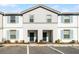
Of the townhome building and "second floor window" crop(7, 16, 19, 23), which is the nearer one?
the townhome building

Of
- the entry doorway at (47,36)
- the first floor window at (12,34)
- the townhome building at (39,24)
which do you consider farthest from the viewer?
the first floor window at (12,34)

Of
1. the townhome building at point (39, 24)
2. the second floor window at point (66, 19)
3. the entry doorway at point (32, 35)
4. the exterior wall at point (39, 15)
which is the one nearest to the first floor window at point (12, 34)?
the townhome building at point (39, 24)

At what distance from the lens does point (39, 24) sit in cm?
1939

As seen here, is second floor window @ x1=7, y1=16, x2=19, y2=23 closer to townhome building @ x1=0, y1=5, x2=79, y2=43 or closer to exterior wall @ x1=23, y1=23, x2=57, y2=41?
townhome building @ x1=0, y1=5, x2=79, y2=43

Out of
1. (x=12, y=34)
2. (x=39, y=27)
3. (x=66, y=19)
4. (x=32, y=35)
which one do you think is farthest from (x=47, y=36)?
(x=12, y=34)

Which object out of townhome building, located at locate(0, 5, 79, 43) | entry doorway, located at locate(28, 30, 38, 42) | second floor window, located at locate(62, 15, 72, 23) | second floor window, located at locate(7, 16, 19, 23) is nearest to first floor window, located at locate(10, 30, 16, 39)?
townhome building, located at locate(0, 5, 79, 43)

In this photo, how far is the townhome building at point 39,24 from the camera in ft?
62.9

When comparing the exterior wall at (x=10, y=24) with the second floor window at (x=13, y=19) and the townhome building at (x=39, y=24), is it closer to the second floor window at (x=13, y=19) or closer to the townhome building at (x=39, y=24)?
the townhome building at (x=39, y=24)

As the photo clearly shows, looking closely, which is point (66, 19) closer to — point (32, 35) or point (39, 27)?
point (39, 27)

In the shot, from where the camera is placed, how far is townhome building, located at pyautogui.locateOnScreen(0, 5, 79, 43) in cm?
1917

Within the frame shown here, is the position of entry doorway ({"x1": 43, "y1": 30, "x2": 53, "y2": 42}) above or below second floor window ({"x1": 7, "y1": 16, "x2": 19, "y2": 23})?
below

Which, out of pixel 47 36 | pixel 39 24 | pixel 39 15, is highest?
pixel 39 15
